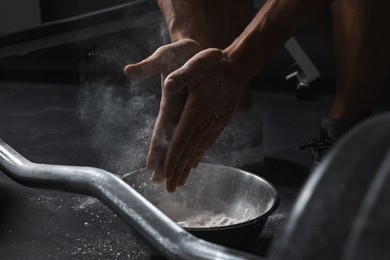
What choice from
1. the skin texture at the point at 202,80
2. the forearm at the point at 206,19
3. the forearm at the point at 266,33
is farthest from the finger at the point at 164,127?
the forearm at the point at 206,19

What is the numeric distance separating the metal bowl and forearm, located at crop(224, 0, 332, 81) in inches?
7.7

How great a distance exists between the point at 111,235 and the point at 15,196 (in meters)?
0.27

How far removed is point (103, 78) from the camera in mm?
2027

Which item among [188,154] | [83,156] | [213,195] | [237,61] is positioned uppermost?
[237,61]

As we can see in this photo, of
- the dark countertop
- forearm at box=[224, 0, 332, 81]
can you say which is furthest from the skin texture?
the dark countertop

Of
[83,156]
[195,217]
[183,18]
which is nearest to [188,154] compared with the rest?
[195,217]

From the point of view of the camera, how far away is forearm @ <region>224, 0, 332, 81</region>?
967mm

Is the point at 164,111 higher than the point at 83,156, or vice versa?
the point at 164,111

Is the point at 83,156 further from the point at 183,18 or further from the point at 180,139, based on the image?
the point at 180,139

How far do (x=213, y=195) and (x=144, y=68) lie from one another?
304 millimetres

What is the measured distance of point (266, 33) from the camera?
0.98m

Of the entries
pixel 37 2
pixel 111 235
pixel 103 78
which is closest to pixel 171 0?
pixel 111 235

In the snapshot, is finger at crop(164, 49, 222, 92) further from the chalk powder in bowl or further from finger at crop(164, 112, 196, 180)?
the chalk powder in bowl

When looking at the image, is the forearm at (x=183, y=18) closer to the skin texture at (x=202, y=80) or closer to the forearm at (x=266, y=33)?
the skin texture at (x=202, y=80)
